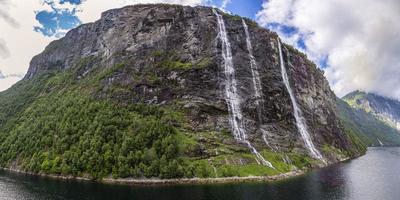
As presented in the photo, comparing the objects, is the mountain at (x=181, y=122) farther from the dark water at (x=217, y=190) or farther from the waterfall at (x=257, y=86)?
the dark water at (x=217, y=190)

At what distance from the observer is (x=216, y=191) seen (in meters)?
108

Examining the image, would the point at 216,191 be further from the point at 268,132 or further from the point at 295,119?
the point at 295,119

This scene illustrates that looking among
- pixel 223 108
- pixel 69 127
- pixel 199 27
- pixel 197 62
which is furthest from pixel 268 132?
pixel 69 127

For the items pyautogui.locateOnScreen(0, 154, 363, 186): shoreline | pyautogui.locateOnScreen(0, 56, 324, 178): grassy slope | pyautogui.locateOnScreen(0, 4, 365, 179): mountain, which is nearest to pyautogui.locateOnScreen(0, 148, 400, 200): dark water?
pyautogui.locateOnScreen(0, 154, 363, 186): shoreline

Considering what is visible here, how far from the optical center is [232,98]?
575ft

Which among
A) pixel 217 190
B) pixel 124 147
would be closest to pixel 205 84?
pixel 124 147

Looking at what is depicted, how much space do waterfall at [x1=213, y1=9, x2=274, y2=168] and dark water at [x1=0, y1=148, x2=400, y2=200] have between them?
95.2ft

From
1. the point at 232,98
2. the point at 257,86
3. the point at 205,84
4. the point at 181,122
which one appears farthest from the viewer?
the point at 257,86

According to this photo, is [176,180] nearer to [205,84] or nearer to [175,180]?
[175,180]

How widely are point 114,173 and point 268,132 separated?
77029mm

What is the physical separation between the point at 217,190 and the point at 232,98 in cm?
Answer: 7238

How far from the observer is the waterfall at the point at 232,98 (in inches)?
6202

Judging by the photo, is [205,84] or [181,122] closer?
[181,122]

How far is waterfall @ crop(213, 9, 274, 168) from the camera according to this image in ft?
517
